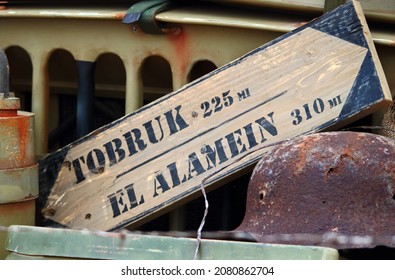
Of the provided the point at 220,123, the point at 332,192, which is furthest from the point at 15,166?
the point at 332,192

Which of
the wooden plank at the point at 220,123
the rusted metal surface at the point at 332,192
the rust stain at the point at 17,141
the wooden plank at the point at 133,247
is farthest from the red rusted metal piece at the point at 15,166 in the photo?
the rusted metal surface at the point at 332,192

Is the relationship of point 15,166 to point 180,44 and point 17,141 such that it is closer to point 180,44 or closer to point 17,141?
point 17,141

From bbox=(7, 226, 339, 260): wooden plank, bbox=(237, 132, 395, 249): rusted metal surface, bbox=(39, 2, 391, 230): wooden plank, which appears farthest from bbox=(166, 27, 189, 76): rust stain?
bbox=(7, 226, 339, 260): wooden plank

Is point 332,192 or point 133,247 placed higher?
point 332,192

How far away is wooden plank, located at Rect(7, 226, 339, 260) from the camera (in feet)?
7.14

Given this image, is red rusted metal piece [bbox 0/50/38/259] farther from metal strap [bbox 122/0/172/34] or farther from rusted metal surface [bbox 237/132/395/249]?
rusted metal surface [bbox 237/132/395/249]

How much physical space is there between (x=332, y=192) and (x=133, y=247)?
0.46 metres

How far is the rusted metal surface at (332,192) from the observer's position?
2.28 meters

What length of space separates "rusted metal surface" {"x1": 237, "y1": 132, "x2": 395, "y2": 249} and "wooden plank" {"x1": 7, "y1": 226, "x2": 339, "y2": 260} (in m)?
0.11

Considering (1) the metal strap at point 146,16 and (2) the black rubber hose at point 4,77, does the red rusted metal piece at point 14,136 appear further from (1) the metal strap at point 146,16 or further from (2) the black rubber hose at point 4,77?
(1) the metal strap at point 146,16

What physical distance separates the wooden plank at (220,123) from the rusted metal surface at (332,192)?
11.0 inches

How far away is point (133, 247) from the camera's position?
2.28 meters

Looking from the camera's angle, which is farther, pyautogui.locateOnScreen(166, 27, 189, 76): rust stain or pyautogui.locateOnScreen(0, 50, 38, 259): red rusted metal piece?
pyautogui.locateOnScreen(166, 27, 189, 76): rust stain
